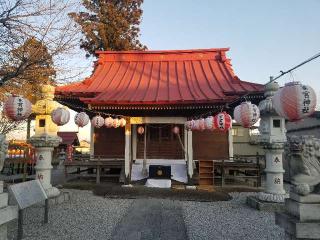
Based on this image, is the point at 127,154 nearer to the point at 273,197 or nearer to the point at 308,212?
the point at 273,197

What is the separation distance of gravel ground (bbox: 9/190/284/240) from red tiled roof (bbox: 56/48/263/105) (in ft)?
14.6

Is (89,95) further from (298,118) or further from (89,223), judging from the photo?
(298,118)

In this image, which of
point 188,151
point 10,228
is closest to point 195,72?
point 188,151

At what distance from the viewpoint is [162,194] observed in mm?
9812

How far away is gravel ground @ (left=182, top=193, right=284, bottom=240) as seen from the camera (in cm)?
570

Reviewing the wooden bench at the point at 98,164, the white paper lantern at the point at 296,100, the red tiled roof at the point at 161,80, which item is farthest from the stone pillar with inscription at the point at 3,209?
the wooden bench at the point at 98,164

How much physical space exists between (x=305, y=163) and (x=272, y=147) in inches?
160

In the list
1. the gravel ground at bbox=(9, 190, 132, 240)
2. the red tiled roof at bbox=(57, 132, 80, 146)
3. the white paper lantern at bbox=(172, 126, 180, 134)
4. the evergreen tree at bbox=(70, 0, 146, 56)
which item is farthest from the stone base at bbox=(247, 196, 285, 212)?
the red tiled roof at bbox=(57, 132, 80, 146)

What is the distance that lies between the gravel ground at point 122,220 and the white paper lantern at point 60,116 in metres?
2.50

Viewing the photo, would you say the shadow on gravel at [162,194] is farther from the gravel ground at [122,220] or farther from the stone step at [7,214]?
the stone step at [7,214]

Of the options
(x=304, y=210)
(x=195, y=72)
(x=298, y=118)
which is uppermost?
(x=195, y=72)

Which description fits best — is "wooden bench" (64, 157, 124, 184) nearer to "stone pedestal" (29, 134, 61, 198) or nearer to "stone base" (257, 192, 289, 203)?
"stone pedestal" (29, 134, 61, 198)

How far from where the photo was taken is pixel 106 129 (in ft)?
45.5

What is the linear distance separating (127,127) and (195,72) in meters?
5.44
